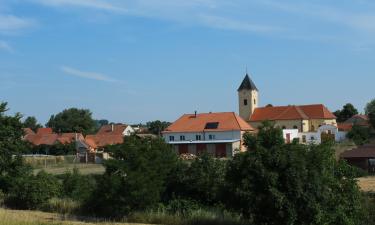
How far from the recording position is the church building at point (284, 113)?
11525cm

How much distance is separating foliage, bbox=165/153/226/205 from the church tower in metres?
98.5

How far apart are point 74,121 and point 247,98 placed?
49.3 meters

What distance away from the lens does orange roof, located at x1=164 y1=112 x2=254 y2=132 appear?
308 feet

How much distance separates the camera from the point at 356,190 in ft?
67.1

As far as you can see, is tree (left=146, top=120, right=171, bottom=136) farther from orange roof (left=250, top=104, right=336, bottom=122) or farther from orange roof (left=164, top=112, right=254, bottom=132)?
orange roof (left=164, top=112, right=254, bottom=132)

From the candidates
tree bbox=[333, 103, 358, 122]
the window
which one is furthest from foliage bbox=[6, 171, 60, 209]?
tree bbox=[333, 103, 358, 122]

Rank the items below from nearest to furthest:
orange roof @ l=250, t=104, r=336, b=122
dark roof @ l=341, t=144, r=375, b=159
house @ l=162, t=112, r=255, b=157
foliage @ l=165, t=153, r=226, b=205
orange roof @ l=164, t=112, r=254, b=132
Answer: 1. foliage @ l=165, t=153, r=226, b=205
2. dark roof @ l=341, t=144, r=375, b=159
3. house @ l=162, t=112, r=255, b=157
4. orange roof @ l=164, t=112, r=254, b=132
5. orange roof @ l=250, t=104, r=336, b=122

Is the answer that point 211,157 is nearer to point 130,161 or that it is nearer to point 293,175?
point 130,161

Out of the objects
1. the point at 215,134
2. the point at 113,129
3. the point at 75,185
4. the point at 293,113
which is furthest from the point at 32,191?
the point at 113,129

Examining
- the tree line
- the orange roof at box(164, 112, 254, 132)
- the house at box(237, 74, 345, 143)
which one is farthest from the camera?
Answer: the house at box(237, 74, 345, 143)

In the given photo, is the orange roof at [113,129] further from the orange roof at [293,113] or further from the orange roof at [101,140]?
the orange roof at [293,113]

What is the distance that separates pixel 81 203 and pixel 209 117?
7256 centimetres

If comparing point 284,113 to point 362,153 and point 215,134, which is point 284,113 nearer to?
point 215,134

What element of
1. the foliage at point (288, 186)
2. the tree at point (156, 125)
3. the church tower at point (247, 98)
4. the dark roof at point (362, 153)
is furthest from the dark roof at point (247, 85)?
the foliage at point (288, 186)
